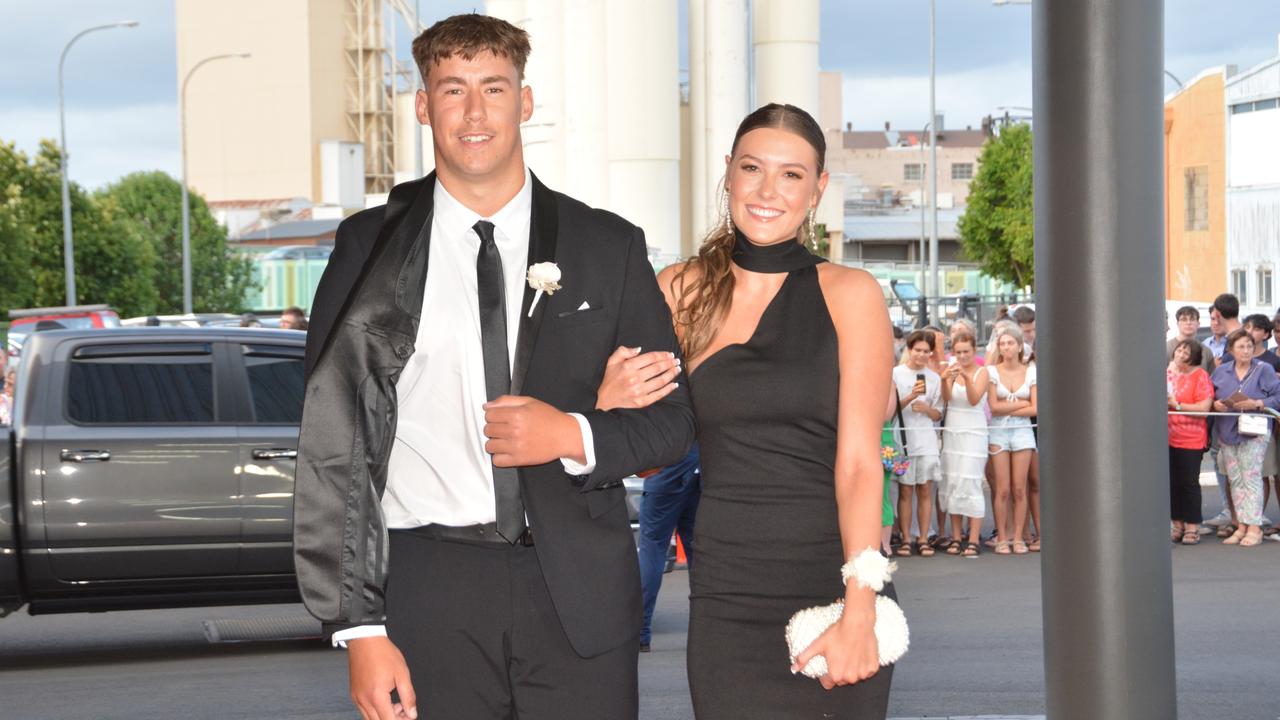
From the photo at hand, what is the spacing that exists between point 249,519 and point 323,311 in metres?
6.41

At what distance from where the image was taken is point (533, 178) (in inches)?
142

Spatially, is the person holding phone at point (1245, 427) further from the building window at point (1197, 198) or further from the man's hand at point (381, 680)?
the building window at point (1197, 198)

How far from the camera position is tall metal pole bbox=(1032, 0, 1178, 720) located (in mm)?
4359

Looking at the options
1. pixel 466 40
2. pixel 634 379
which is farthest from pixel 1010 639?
pixel 466 40

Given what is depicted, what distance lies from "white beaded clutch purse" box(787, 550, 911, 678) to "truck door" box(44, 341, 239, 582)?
6365mm

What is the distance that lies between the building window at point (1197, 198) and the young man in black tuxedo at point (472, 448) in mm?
54825

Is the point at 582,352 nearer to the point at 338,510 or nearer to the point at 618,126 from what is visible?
the point at 338,510

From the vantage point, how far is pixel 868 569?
11.7 feet

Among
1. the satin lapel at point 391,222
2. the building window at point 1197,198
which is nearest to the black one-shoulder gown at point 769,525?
the satin lapel at point 391,222

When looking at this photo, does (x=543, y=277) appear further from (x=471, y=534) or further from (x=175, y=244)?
(x=175, y=244)

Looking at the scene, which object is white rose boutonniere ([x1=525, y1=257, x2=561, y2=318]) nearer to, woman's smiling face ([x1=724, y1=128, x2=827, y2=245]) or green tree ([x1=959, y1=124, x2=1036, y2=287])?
woman's smiling face ([x1=724, y1=128, x2=827, y2=245])

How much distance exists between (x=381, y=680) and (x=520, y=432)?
0.55m

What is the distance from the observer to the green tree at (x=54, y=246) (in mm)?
48344

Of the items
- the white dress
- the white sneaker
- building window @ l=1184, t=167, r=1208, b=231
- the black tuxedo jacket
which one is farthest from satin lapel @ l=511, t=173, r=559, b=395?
building window @ l=1184, t=167, r=1208, b=231
